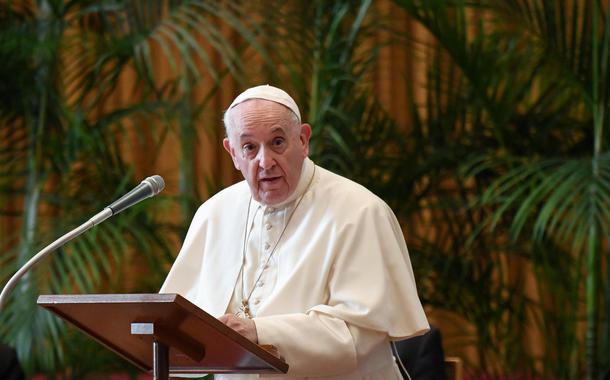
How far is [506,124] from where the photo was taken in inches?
227

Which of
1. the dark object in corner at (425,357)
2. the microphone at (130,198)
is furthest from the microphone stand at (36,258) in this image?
the dark object in corner at (425,357)

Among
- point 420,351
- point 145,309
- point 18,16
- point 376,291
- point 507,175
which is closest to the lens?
point 145,309

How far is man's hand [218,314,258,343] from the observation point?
3.25 metres

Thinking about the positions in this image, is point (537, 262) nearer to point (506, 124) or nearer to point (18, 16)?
point (506, 124)

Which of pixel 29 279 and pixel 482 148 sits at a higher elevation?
pixel 482 148

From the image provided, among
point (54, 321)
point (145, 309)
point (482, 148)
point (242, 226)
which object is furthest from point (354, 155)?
point (145, 309)

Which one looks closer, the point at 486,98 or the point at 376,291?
the point at 376,291

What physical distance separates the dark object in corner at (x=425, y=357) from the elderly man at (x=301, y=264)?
24.6 inches

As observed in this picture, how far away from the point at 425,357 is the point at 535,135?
5.69 feet

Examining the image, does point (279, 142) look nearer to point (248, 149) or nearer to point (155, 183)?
point (248, 149)

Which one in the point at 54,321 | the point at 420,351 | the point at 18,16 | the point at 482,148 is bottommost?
the point at 54,321

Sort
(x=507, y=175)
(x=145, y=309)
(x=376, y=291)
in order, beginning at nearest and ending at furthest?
1. (x=145, y=309)
2. (x=376, y=291)
3. (x=507, y=175)

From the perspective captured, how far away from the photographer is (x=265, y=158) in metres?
3.51

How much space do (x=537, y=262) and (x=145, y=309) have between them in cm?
303
